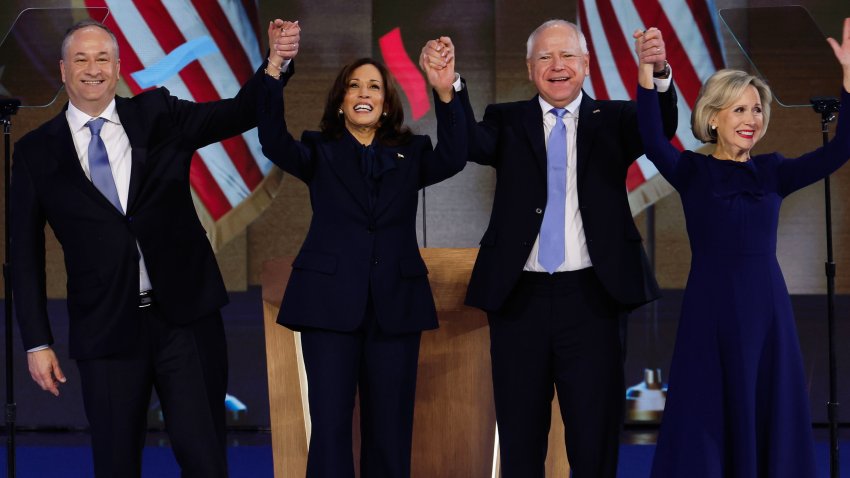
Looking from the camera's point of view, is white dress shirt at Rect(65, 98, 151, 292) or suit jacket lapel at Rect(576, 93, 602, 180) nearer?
white dress shirt at Rect(65, 98, 151, 292)

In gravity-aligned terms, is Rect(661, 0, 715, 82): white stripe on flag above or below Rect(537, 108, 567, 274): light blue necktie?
above

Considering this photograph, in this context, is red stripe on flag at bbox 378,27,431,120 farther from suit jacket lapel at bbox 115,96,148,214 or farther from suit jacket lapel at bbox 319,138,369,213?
suit jacket lapel at bbox 115,96,148,214

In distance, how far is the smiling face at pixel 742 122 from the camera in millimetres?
2779

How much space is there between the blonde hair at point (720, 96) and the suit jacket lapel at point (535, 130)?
419 millimetres

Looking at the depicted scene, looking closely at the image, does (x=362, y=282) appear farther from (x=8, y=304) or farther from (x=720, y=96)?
(x=8, y=304)

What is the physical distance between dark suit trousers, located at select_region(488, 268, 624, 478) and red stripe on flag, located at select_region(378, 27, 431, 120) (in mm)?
2318

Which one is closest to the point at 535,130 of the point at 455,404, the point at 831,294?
the point at 455,404

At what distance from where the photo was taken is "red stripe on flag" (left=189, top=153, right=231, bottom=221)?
5129mm

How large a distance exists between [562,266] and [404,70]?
2.38 meters

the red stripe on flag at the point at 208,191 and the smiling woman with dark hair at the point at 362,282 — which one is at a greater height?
the red stripe on flag at the point at 208,191

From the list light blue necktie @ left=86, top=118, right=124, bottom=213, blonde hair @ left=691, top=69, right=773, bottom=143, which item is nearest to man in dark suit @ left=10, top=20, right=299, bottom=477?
light blue necktie @ left=86, top=118, right=124, bottom=213

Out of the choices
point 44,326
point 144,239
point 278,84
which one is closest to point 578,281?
point 278,84

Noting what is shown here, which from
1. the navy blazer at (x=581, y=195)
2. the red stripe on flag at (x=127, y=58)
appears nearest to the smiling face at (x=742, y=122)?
the navy blazer at (x=581, y=195)

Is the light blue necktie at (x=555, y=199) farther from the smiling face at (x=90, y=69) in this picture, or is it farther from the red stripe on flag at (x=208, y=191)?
the red stripe on flag at (x=208, y=191)
